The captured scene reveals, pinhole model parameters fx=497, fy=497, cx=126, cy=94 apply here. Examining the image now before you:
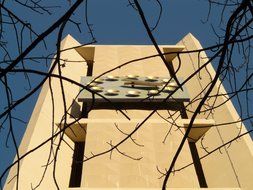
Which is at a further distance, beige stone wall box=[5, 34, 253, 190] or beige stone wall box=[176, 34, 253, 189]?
beige stone wall box=[176, 34, 253, 189]

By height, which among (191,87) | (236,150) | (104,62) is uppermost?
(104,62)

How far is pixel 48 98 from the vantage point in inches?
652

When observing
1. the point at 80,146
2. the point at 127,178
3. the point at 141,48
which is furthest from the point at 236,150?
the point at 141,48

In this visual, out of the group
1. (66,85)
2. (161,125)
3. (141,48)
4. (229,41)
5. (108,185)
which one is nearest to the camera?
(229,41)

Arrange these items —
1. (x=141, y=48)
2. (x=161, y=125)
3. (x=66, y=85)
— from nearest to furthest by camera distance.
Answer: (x=161, y=125), (x=66, y=85), (x=141, y=48)

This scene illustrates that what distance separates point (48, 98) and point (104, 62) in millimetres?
3274

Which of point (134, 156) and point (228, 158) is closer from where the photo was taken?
point (134, 156)

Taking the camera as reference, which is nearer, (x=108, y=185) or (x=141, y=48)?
(x=108, y=185)

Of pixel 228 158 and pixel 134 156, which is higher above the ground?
pixel 134 156

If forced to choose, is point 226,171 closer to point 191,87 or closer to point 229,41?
point 191,87

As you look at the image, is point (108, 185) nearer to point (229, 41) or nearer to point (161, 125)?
point (161, 125)

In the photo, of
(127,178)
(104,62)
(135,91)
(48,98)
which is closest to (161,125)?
(135,91)

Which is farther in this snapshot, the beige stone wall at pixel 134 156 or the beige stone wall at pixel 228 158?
the beige stone wall at pixel 228 158

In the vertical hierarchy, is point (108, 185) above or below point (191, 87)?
below
